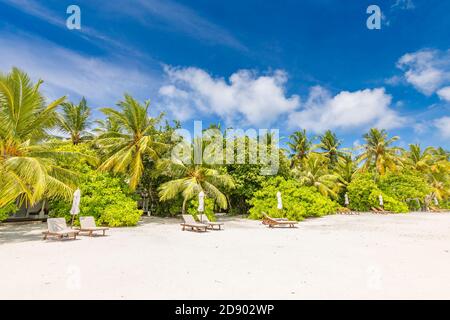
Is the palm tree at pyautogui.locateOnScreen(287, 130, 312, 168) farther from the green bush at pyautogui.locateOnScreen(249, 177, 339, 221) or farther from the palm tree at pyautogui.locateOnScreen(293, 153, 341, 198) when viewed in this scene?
the green bush at pyautogui.locateOnScreen(249, 177, 339, 221)

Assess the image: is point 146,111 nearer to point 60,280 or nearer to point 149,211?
point 149,211

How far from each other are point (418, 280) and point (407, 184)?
1136 inches

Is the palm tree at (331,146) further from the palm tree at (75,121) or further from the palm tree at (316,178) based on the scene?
the palm tree at (75,121)

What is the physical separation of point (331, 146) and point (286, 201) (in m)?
19.6

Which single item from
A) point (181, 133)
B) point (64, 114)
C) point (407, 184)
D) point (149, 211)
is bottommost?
point (149, 211)

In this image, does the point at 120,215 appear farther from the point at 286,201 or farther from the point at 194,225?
the point at 286,201

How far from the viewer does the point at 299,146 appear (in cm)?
3312

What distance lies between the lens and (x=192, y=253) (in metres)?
8.02

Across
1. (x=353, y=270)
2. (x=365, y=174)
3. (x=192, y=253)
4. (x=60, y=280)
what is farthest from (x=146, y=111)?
(x=365, y=174)

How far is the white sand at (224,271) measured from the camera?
4.58m

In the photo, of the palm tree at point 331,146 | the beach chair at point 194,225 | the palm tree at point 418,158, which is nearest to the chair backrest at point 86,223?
the beach chair at point 194,225

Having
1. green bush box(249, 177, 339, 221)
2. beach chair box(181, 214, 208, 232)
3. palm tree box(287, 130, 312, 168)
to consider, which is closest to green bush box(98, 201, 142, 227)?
beach chair box(181, 214, 208, 232)

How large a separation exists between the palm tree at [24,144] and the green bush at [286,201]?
40.3 ft
